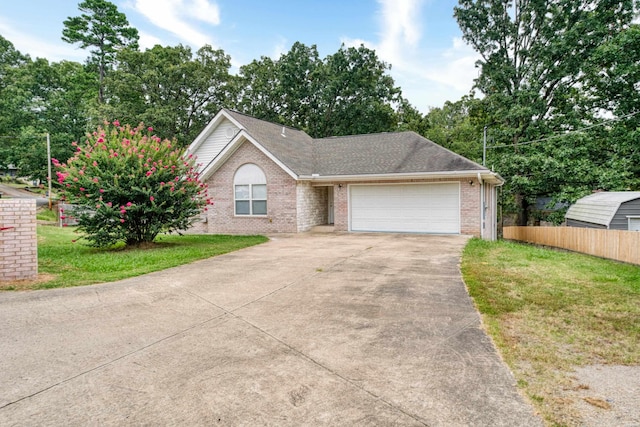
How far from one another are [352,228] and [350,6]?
11086 millimetres

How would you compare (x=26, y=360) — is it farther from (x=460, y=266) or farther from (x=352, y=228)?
(x=352, y=228)

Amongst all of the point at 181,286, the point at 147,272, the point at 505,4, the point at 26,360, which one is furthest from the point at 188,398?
the point at 505,4

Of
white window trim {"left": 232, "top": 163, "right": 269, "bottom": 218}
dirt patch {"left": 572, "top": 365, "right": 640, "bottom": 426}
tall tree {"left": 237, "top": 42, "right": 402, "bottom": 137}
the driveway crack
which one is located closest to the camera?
dirt patch {"left": 572, "top": 365, "right": 640, "bottom": 426}

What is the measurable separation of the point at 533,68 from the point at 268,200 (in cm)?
1787

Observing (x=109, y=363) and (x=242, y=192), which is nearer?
(x=109, y=363)

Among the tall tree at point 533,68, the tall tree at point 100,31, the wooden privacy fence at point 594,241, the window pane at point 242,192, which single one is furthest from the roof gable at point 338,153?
the tall tree at point 100,31

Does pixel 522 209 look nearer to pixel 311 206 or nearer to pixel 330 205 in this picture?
pixel 330 205

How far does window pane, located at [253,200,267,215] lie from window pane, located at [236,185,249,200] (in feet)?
1.72

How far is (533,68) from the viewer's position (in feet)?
72.6

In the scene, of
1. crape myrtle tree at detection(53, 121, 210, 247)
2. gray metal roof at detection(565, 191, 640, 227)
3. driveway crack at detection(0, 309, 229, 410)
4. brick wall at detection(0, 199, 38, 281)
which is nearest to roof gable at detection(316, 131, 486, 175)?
crape myrtle tree at detection(53, 121, 210, 247)

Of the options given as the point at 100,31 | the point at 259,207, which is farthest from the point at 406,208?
the point at 100,31

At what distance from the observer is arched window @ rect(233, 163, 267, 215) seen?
16578 millimetres

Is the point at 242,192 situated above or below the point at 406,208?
above

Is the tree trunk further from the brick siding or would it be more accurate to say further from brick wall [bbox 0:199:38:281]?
brick wall [bbox 0:199:38:281]
